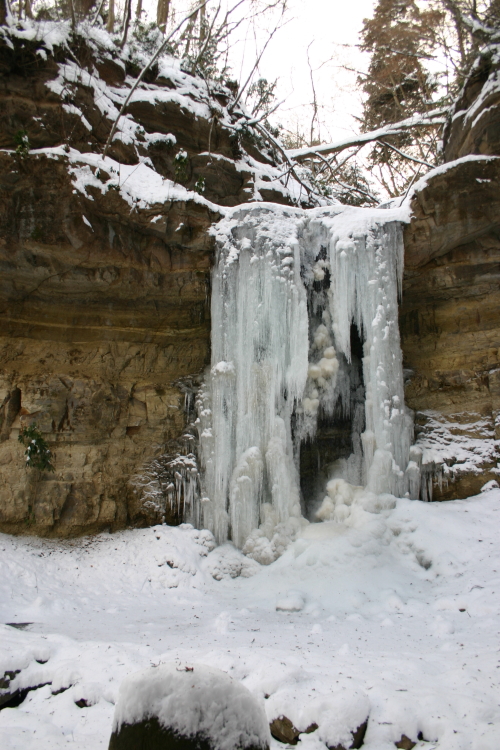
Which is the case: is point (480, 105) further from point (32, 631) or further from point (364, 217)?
point (32, 631)

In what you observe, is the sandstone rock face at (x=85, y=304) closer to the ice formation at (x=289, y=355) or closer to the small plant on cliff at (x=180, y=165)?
the small plant on cliff at (x=180, y=165)

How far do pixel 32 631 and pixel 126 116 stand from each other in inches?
358

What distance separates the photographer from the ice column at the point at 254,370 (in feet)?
26.8

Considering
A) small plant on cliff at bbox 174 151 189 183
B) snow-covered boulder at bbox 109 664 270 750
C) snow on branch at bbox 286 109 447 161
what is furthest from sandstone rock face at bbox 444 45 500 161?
snow-covered boulder at bbox 109 664 270 750

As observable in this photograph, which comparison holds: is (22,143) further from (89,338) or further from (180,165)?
(89,338)

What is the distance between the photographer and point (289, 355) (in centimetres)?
848

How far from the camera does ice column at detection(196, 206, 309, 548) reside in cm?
817

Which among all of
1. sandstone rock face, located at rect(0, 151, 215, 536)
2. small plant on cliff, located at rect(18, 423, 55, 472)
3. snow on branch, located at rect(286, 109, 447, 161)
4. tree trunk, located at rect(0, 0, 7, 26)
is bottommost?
small plant on cliff, located at rect(18, 423, 55, 472)

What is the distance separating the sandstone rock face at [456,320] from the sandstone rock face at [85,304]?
373 cm

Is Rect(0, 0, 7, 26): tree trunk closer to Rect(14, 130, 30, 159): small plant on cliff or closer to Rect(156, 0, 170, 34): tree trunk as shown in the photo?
Rect(14, 130, 30, 159): small plant on cliff

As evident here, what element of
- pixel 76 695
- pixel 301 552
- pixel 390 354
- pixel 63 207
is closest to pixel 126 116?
pixel 63 207

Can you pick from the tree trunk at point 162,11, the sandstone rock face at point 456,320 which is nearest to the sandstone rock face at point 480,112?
the sandstone rock face at point 456,320

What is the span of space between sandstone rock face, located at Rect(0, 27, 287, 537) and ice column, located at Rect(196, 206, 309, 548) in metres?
0.61

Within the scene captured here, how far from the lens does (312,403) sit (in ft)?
29.0
